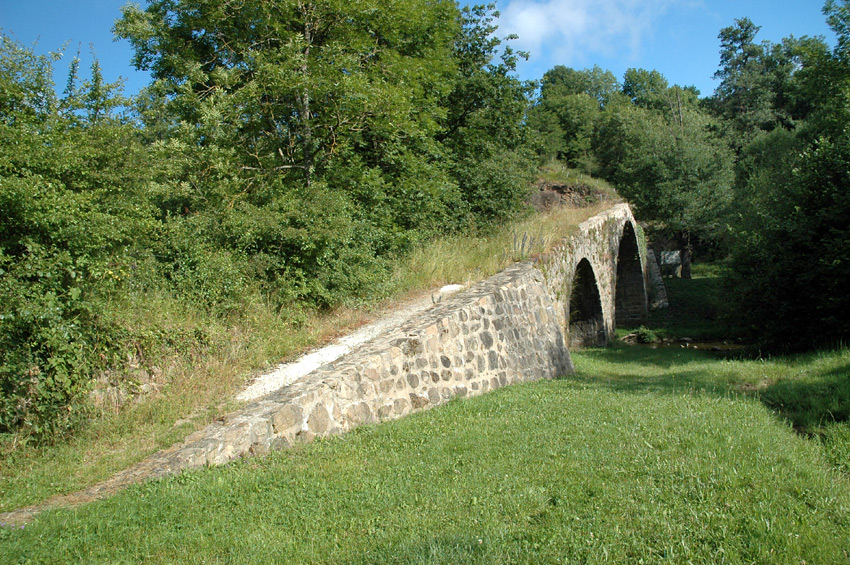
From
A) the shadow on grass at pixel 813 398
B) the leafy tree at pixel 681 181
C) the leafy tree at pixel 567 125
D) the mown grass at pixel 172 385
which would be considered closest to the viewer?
the mown grass at pixel 172 385

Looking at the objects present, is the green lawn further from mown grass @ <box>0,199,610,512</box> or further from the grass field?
mown grass @ <box>0,199,610,512</box>

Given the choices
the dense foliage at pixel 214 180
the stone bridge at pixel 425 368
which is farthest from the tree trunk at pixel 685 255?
the stone bridge at pixel 425 368

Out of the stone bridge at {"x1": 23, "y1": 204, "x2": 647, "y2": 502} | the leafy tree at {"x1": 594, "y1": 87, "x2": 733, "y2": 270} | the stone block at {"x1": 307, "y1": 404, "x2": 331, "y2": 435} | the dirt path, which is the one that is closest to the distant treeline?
the dirt path

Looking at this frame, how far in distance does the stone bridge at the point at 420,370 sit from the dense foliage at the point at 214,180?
4.81 feet

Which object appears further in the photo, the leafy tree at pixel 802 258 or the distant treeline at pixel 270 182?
the leafy tree at pixel 802 258

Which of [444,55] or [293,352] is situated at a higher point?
[444,55]

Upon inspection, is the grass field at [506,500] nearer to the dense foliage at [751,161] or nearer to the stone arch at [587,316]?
the dense foliage at [751,161]

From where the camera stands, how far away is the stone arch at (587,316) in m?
17.2

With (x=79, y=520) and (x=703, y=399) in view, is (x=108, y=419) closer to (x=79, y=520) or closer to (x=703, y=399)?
(x=79, y=520)

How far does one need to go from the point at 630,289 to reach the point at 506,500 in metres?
20.9

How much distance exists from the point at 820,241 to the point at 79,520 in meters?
14.3

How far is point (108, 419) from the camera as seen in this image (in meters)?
5.43

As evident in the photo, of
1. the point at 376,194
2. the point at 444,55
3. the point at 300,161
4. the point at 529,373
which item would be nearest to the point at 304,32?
the point at 300,161

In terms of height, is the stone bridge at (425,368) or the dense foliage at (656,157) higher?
the dense foliage at (656,157)
